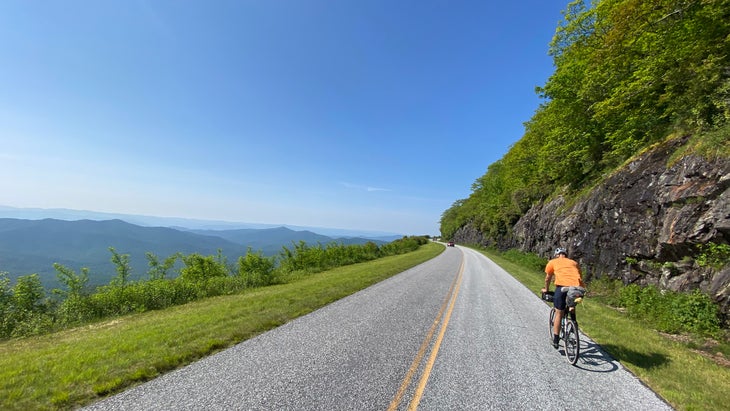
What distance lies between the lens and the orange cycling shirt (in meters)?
6.76

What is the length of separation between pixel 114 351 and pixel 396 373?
19.9 ft

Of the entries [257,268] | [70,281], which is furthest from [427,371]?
[257,268]

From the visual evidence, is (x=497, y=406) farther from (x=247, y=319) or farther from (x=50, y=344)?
(x=50, y=344)

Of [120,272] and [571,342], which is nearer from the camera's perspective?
[571,342]

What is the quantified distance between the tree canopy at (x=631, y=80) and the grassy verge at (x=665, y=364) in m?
7.11

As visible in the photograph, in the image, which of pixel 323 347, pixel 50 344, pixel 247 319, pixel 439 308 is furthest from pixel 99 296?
pixel 439 308

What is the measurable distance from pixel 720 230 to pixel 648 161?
233 inches

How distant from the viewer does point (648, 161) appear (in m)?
13.3

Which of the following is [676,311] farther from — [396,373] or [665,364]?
[396,373]

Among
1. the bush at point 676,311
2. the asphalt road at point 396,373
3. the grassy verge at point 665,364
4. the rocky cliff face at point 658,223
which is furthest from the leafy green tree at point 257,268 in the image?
the rocky cliff face at point 658,223

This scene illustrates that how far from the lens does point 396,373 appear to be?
5.46m

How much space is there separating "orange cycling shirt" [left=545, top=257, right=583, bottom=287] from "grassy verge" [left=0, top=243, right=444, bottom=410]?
7.39 m

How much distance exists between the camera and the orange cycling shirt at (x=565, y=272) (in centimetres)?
676

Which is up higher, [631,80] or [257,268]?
[631,80]
